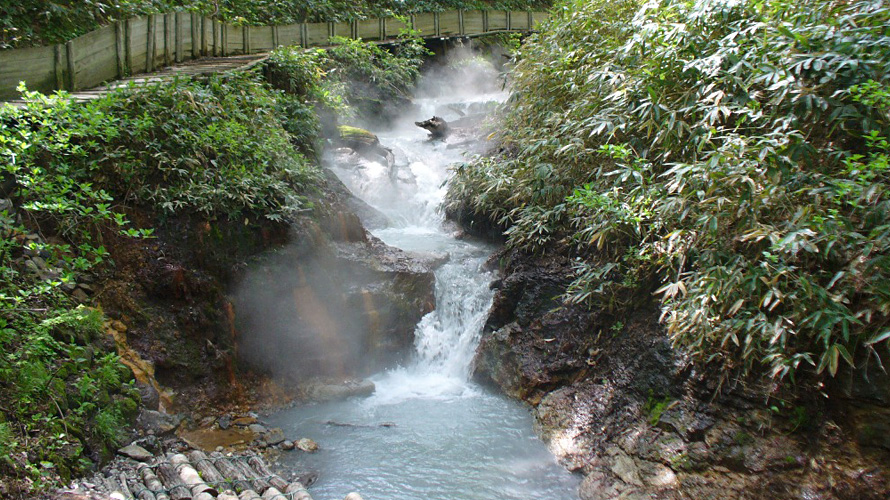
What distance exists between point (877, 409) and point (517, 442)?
3.12m

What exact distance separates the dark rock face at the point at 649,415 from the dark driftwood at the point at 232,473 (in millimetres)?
2919

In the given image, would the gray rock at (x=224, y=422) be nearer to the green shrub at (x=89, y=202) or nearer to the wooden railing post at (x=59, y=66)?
the green shrub at (x=89, y=202)

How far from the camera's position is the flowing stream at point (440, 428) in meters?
5.00

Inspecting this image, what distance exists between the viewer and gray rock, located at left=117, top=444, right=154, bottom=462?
4.09 metres

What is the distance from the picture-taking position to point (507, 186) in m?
8.22

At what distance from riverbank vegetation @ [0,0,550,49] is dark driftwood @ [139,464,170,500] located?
731 centimetres

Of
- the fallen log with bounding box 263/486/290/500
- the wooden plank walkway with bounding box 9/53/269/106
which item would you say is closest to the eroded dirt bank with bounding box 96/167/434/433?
the fallen log with bounding box 263/486/290/500

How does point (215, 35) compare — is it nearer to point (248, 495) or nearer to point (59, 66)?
point (59, 66)

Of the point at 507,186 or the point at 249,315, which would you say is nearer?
the point at 249,315

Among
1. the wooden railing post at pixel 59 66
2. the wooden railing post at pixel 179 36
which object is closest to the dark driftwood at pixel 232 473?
the wooden railing post at pixel 59 66

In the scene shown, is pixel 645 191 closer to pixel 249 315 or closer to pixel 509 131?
pixel 509 131

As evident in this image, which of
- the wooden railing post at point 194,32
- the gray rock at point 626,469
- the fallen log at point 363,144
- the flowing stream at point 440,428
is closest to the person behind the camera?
the gray rock at point 626,469

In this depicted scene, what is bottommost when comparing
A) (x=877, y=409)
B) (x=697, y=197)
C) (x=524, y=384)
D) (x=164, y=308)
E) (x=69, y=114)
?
(x=524, y=384)

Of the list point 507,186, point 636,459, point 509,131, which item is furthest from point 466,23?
point 636,459
